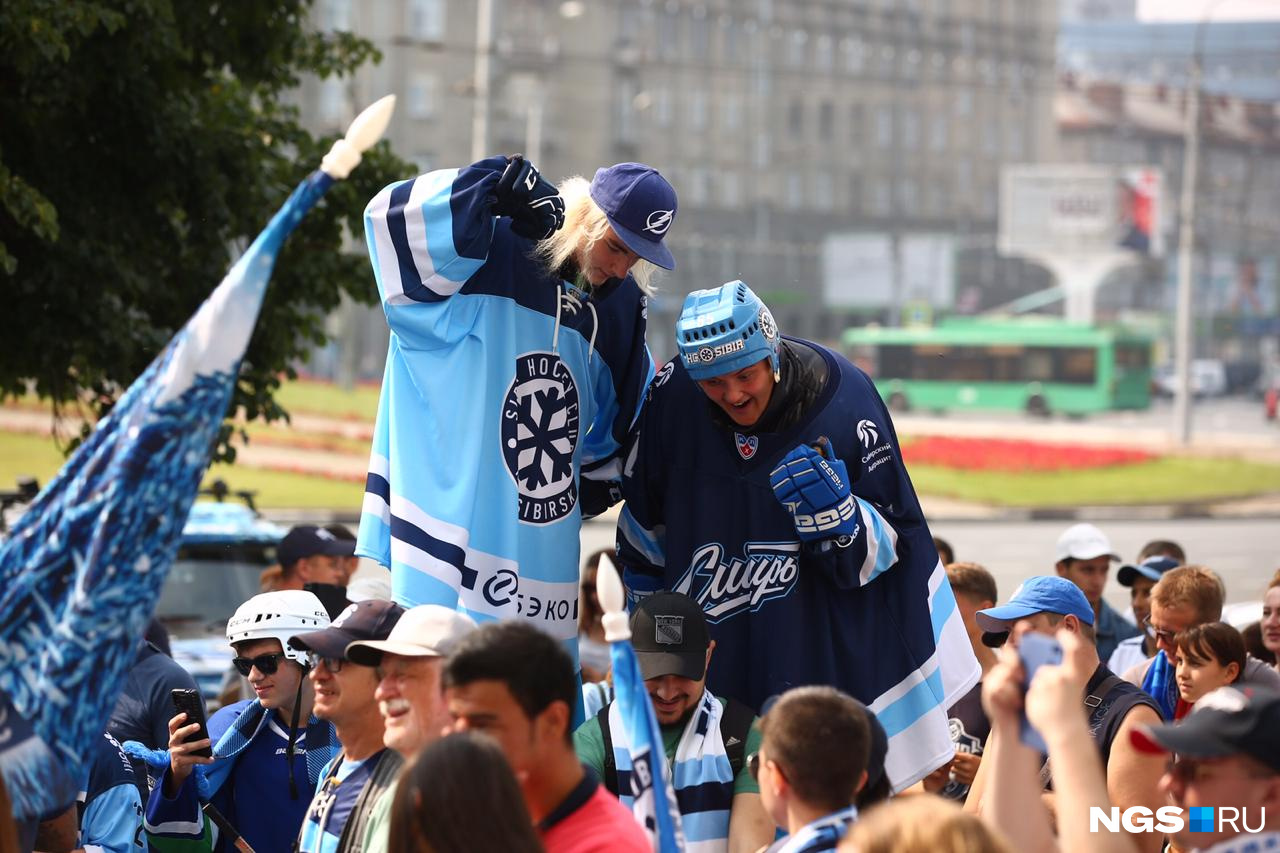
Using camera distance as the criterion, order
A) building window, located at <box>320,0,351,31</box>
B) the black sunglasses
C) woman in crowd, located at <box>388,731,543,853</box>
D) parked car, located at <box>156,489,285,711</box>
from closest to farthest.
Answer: woman in crowd, located at <box>388,731,543,853</box> < the black sunglasses < parked car, located at <box>156,489,285,711</box> < building window, located at <box>320,0,351,31</box>

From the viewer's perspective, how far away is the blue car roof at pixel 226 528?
12.2 meters

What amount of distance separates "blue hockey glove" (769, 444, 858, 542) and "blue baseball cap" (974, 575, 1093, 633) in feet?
4.77

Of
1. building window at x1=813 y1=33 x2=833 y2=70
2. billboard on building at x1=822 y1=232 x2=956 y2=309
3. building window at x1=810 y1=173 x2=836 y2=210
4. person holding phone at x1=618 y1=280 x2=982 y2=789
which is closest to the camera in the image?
person holding phone at x1=618 y1=280 x2=982 y2=789

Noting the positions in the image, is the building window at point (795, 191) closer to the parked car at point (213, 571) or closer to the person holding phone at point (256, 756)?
the parked car at point (213, 571)

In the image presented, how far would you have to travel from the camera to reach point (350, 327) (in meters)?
48.4

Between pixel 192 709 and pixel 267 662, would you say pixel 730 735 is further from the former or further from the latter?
pixel 267 662

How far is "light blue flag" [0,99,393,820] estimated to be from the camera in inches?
146

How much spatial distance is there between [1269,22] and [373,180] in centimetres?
11255

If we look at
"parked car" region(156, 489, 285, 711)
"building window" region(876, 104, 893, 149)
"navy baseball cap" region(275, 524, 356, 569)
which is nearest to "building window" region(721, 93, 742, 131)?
"building window" region(876, 104, 893, 149)

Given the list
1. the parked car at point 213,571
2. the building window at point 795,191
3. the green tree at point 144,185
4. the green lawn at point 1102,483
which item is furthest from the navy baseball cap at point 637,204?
the building window at point 795,191

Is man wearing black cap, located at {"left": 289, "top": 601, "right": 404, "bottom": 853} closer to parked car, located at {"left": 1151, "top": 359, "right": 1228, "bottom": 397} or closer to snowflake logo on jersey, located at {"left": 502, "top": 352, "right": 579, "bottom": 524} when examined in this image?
snowflake logo on jersey, located at {"left": 502, "top": 352, "right": 579, "bottom": 524}

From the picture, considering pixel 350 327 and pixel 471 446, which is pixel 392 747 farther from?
pixel 350 327

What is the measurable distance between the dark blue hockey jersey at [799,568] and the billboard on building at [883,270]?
200ft

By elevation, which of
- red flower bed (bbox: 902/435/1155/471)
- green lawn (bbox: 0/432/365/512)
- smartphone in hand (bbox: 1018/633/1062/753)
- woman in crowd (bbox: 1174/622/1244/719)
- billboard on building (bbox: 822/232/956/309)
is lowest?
red flower bed (bbox: 902/435/1155/471)
